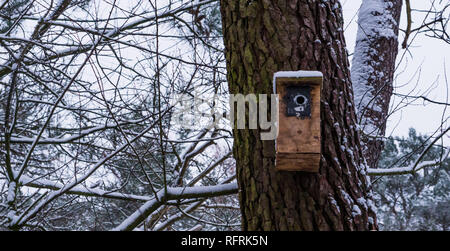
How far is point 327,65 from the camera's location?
4.87 feet

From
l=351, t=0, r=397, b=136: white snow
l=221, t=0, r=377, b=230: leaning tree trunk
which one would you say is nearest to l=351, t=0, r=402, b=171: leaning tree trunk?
l=351, t=0, r=397, b=136: white snow

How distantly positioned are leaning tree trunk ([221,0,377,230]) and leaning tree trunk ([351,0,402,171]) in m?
Answer: 1.03

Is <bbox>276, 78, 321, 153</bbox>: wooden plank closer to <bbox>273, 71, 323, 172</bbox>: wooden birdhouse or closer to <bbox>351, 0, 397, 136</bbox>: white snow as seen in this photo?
<bbox>273, 71, 323, 172</bbox>: wooden birdhouse

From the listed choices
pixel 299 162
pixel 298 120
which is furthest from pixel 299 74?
pixel 299 162

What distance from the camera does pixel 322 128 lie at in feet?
4.67

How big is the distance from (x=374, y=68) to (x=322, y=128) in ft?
4.76

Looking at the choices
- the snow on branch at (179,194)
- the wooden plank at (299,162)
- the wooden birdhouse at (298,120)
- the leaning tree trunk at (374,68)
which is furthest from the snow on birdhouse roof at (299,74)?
the leaning tree trunk at (374,68)

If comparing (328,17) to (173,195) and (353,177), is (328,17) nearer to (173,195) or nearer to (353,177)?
(353,177)

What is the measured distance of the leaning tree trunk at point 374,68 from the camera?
2539mm

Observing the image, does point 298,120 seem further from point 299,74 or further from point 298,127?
point 299,74

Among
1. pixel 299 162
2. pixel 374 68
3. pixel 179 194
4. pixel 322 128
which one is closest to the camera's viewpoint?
pixel 299 162

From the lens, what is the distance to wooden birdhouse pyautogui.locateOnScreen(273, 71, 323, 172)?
4.33ft

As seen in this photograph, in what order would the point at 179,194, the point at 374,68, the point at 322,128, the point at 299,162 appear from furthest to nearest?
the point at 374,68 → the point at 179,194 → the point at 322,128 → the point at 299,162
